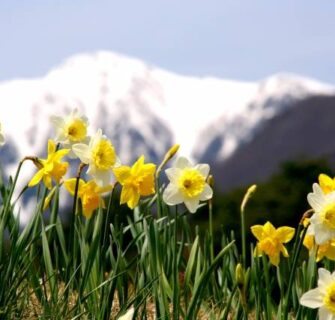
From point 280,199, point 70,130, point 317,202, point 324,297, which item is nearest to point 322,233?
point 317,202

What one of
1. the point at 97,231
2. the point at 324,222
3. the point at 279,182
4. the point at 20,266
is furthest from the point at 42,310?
the point at 279,182

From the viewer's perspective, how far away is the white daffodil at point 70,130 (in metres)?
4.04

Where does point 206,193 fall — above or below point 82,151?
below

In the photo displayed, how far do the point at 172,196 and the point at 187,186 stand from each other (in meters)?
0.08

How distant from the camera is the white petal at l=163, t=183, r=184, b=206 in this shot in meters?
3.61

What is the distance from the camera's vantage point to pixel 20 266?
12.9 ft

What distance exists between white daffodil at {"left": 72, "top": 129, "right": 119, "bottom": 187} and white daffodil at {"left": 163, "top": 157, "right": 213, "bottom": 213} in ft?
0.81

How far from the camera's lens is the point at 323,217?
3.27m

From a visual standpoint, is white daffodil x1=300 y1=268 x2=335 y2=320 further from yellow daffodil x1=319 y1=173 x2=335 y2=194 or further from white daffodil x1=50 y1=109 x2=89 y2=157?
white daffodil x1=50 y1=109 x2=89 y2=157

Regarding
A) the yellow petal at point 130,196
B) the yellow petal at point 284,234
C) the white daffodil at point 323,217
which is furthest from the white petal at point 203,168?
the white daffodil at point 323,217

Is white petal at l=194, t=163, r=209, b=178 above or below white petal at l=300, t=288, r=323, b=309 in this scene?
above

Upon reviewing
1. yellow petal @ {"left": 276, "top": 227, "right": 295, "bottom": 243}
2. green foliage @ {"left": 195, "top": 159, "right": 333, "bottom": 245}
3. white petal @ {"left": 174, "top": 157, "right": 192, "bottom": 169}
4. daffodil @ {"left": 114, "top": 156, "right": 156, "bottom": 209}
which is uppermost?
white petal @ {"left": 174, "top": 157, "right": 192, "bottom": 169}

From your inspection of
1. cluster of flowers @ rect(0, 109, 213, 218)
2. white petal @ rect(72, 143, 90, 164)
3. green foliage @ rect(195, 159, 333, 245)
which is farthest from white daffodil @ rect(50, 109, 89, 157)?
green foliage @ rect(195, 159, 333, 245)

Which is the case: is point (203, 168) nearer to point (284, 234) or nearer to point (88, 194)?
point (284, 234)
